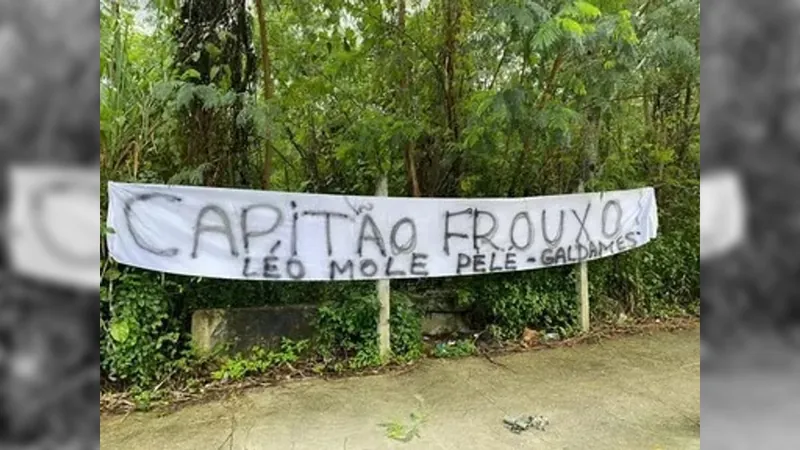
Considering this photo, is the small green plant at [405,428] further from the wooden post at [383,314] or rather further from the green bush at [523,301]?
the green bush at [523,301]

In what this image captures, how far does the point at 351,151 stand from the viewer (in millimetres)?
4613

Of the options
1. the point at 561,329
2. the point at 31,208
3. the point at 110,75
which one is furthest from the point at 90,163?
the point at 561,329

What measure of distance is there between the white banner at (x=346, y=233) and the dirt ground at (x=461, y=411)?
0.82 meters

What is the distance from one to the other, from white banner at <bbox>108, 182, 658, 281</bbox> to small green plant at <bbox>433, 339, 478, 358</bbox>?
643mm

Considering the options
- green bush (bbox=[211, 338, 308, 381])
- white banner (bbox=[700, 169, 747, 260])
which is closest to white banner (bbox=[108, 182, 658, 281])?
green bush (bbox=[211, 338, 308, 381])

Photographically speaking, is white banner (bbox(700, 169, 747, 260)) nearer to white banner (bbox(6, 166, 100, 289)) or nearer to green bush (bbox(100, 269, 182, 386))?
white banner (bbox(6, 166, 100, 289))

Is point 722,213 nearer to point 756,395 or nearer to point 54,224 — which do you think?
point 756,395

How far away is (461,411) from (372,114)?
2.43 metres

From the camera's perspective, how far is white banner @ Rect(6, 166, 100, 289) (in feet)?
1.80

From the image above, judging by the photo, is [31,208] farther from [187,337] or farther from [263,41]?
[263,41]

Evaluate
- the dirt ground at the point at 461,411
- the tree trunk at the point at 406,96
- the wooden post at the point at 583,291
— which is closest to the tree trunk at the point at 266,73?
the tree trunk at the point at 406,96

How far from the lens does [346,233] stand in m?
4.16

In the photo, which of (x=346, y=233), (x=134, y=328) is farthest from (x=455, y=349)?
(x=134, y=328)

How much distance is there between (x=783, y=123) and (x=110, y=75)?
301 centimetres
